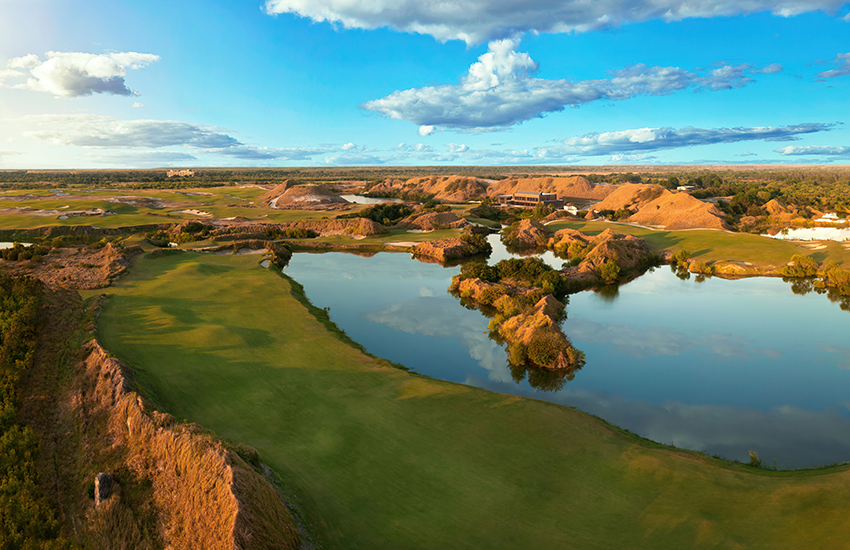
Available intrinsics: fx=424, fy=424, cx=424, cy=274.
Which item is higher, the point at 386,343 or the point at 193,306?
the point at 193,306

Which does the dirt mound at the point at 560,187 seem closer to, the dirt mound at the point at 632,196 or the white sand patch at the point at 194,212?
the dirt mound at the point at 632,196

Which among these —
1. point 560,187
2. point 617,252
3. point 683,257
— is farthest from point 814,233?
point 560,187

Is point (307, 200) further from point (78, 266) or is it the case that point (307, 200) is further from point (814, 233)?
point (814, 233)

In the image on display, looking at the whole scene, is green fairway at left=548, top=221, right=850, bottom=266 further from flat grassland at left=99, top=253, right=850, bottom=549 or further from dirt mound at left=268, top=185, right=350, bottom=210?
→ dirt mound at left=268, top=185, right=350, bottom=210

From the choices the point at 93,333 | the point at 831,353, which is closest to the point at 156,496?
the point at 93,333

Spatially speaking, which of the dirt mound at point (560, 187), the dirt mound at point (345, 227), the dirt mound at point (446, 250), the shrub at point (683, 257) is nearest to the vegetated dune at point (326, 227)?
the dirt mound at point (345, 227)

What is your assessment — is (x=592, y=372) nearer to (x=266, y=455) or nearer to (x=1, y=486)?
(x=266, y=455)
